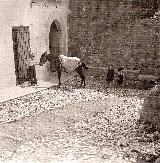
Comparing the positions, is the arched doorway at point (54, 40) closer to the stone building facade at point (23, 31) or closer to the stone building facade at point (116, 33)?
the stone building facade at point (23, 31)

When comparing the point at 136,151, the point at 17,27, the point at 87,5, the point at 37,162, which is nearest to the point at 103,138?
the point at 136,151

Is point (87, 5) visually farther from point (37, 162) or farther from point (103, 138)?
point (37, 162)

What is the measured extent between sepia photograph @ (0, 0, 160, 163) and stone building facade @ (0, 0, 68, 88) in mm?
39

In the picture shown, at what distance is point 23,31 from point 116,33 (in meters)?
4.64

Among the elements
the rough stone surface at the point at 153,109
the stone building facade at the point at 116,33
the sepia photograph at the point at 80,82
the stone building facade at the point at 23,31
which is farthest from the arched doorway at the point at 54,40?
the rough stone surface at the point at 153,109

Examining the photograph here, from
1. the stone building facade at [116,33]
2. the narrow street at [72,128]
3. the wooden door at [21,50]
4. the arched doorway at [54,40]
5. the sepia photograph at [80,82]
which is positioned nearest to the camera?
the narrow street at [72,128]

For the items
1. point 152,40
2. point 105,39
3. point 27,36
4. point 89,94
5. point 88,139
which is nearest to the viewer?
point 88,139

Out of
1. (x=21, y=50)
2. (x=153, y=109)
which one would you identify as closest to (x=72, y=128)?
(x=153, y=109)

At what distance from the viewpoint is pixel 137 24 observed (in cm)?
1482

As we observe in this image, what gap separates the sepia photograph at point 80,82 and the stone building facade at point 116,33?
0.05 metres

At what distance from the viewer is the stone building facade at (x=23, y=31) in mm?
12266

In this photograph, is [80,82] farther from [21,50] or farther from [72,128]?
[72,128]

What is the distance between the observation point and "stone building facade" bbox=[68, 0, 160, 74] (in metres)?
14.7

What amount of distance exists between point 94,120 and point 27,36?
583cm
